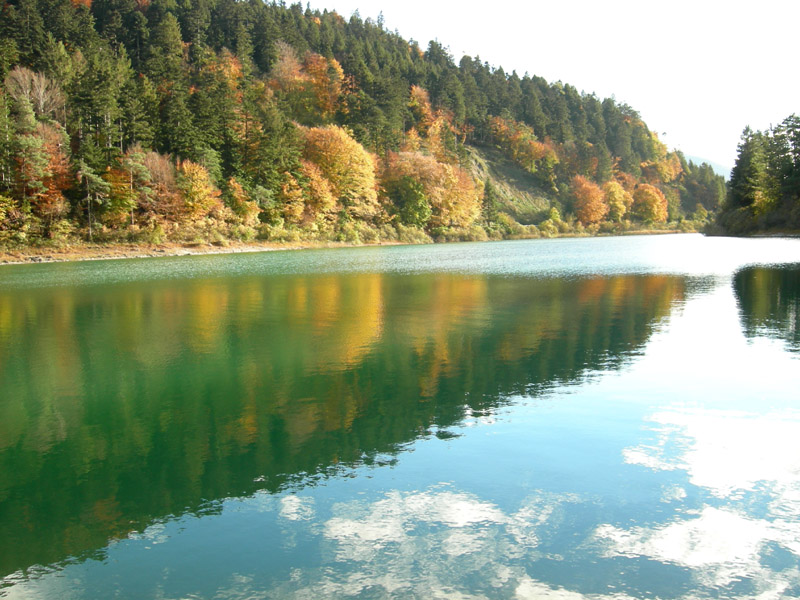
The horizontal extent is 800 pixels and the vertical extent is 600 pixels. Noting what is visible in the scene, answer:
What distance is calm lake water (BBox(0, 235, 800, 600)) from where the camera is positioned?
5.54m

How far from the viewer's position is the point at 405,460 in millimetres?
8070

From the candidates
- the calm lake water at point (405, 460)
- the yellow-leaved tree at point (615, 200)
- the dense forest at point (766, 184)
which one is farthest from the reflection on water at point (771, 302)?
the yellow-leaved tree at point (615, 200)

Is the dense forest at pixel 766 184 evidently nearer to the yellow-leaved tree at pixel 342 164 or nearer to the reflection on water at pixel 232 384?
the yellow-leaved tree at pixel 342 164

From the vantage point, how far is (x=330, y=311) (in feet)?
72.5

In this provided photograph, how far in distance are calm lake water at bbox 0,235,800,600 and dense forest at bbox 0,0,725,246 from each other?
45.6 meters

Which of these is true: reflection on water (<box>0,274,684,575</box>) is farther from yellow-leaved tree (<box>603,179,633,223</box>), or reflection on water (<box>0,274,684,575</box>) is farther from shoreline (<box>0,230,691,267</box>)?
yellow-leaved tree (<box>603,179,633,223</box>)

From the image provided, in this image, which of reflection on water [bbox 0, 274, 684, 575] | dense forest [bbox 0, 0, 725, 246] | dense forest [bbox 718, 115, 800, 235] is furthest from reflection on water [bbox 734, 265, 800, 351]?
dense forest [bbox 718, 115, 800, 235]

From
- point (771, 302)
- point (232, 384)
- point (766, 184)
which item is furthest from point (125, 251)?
point (766, 184)

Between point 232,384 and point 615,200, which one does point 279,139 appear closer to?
point 232,384

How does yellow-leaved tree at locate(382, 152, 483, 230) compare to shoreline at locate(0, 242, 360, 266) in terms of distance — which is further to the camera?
yellow-leaved tree at locate(382, 152, 483, 230)

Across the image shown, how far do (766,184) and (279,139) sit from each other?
63986mm

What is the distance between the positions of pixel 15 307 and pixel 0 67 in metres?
52.8

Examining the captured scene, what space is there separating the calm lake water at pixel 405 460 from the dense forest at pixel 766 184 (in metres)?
76.4

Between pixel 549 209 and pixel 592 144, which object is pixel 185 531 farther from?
pixel 592 144
